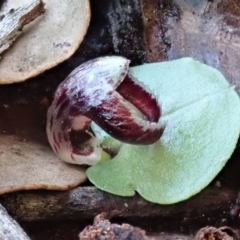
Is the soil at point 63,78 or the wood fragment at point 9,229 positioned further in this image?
the soil at point 63,78

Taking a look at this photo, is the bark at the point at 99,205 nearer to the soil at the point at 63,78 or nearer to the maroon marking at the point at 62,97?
the soil at the point at 63,78

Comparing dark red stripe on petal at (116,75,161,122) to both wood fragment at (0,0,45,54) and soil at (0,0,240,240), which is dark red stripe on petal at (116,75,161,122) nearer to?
soil at (0,0,240,240)

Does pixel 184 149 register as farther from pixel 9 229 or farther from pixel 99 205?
pixel 9 229

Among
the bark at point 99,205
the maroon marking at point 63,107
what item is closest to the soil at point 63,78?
the bark at point 99,205

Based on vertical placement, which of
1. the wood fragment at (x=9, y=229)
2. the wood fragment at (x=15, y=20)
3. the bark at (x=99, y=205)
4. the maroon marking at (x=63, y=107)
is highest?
the wood fragment at (x=15, y=20)

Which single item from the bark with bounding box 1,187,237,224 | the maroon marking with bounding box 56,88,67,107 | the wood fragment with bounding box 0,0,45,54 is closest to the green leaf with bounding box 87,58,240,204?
the bark with bounding box 1,187,237,224
